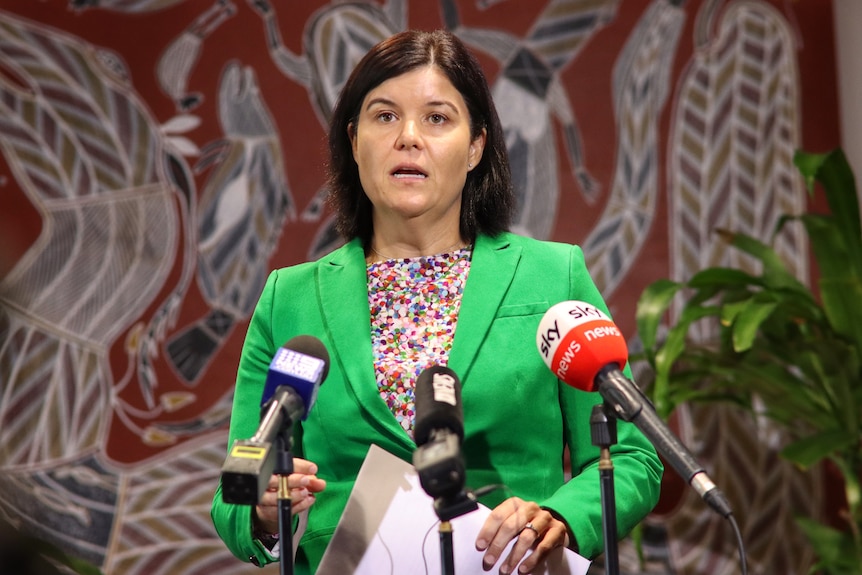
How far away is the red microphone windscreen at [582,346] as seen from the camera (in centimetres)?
144

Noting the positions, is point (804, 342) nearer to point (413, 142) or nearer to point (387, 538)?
point (413, 142)

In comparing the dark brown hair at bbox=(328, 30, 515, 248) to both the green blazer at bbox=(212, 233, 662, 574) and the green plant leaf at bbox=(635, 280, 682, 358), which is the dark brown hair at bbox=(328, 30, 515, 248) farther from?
the green plant leaf at bbox=(635, 280, 682, 358)

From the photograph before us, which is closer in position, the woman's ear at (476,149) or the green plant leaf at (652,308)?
the woman's ear at (476,149)

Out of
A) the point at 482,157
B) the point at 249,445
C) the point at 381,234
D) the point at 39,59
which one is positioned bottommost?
the point at 249,445

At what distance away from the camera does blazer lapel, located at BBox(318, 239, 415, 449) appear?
5.76ft

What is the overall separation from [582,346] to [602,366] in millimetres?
37

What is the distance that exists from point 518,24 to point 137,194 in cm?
139

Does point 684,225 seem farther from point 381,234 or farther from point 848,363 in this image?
point 381,234

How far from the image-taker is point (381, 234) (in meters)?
2.05

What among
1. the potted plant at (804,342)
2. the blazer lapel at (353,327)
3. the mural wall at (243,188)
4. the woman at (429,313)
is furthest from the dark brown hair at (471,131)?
the mural wall at (243,188)

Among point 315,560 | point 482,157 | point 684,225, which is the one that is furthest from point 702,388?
point 315,560

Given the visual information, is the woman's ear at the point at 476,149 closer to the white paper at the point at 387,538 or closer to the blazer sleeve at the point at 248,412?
the blazer sleeve at the point at 248,412

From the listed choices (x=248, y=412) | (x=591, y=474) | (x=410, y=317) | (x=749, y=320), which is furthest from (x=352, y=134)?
(x=749, y=320)

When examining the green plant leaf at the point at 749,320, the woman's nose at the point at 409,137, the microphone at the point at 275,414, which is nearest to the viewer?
the microphone at the point at 275,414
